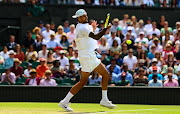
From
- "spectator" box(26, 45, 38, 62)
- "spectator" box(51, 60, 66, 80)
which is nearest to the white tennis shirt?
"spectator" box(51, 60, 66, 80)

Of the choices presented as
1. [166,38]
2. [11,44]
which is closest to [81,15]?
[166,38]

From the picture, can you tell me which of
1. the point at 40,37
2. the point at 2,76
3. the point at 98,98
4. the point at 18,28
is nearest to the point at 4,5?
the point at 18,28

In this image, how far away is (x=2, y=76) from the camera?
566 inches

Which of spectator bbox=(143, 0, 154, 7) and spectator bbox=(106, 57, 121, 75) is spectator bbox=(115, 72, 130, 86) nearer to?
spectator bbox=(106, 57, 121, 75)

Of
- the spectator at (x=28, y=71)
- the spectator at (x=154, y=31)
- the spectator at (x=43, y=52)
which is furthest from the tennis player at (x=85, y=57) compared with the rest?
the spectator at (x=154, y=31)

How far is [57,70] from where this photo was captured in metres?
14.8

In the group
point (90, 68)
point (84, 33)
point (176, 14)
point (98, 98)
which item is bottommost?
point (98, 98)

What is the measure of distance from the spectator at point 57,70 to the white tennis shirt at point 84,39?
19.8 ft

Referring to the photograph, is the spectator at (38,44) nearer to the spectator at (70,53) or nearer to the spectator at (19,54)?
the spectator at (19,54)

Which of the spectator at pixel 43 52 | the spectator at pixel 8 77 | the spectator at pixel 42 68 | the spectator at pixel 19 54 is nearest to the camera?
the spectator at pixel 8 77

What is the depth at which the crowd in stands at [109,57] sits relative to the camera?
13969 mm

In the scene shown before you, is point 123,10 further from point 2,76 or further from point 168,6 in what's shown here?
point 2,76

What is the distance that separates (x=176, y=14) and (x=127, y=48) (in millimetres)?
5169

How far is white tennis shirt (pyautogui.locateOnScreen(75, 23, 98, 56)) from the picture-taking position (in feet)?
27.1
